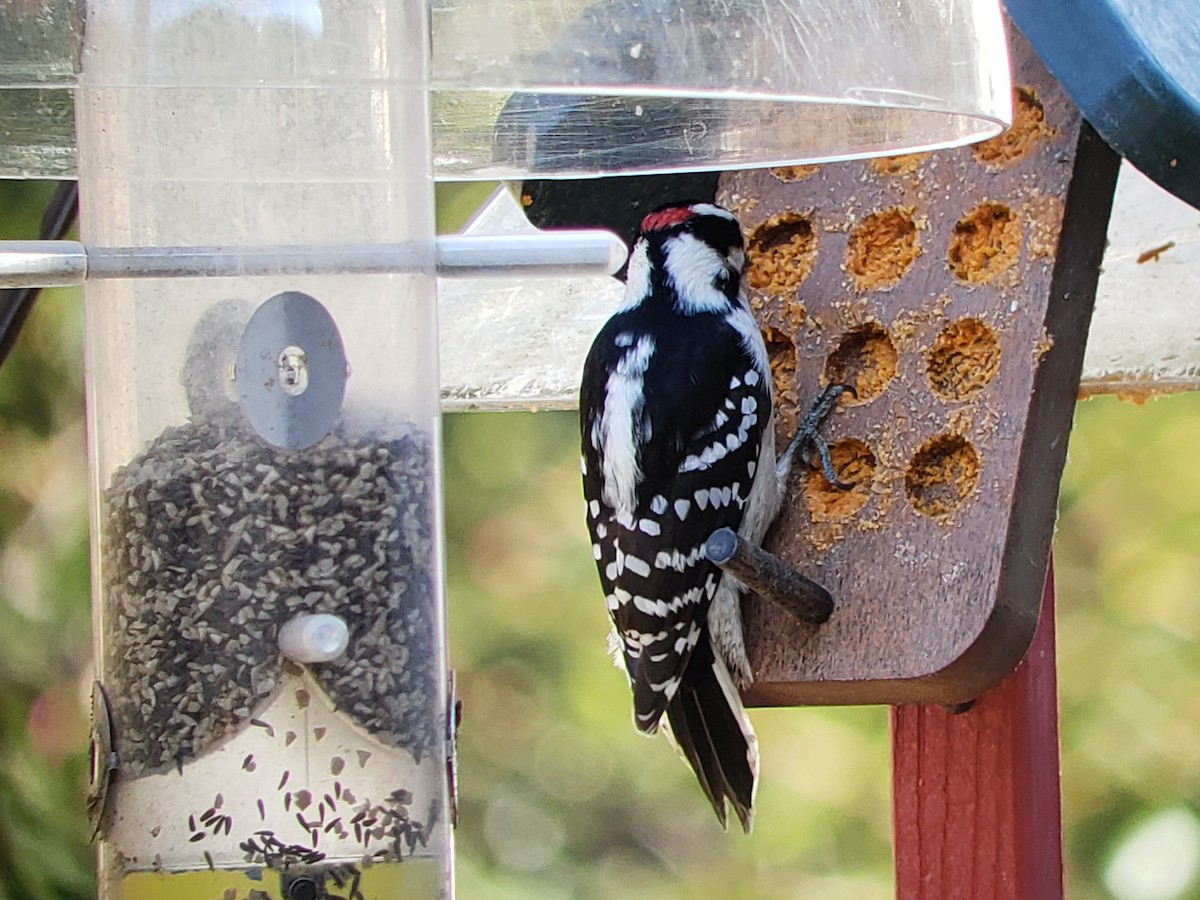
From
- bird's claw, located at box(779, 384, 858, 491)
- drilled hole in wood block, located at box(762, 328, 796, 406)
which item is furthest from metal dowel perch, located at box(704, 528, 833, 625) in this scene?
drilled hole in wood block, located at box(762, 328, 796, 406)

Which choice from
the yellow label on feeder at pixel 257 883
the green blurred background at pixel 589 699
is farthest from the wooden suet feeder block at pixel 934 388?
the green blurred background at pixel 589 699

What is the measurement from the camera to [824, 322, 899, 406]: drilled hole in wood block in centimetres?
204

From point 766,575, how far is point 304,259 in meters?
0.55

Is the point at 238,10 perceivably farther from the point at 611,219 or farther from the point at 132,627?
the point at 611,219

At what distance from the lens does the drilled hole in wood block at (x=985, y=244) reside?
1892 millimetres

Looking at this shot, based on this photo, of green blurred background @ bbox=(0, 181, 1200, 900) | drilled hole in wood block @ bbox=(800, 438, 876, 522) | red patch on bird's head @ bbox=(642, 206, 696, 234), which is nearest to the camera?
drilled hole in wood block @ bbox=(800, 438, 876, 522)

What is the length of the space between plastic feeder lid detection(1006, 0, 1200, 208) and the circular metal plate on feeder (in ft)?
2.27

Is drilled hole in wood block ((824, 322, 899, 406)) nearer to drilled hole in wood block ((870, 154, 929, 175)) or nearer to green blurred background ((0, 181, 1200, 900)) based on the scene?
drilled hole in wood block ((870, 154, 929, 175))

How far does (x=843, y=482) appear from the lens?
203 cm

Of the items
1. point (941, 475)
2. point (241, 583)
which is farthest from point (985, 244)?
point (241, 583)

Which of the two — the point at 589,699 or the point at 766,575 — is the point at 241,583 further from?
the point at 589,699

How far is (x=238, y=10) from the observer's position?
59.6 inches

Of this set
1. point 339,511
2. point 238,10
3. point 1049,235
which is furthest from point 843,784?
point 238,10

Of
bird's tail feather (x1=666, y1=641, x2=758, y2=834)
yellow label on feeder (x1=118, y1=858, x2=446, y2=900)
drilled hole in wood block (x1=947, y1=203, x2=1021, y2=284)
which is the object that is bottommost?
yellow label on feeder (x1=118, y1=858, x2=446, y2=900)
